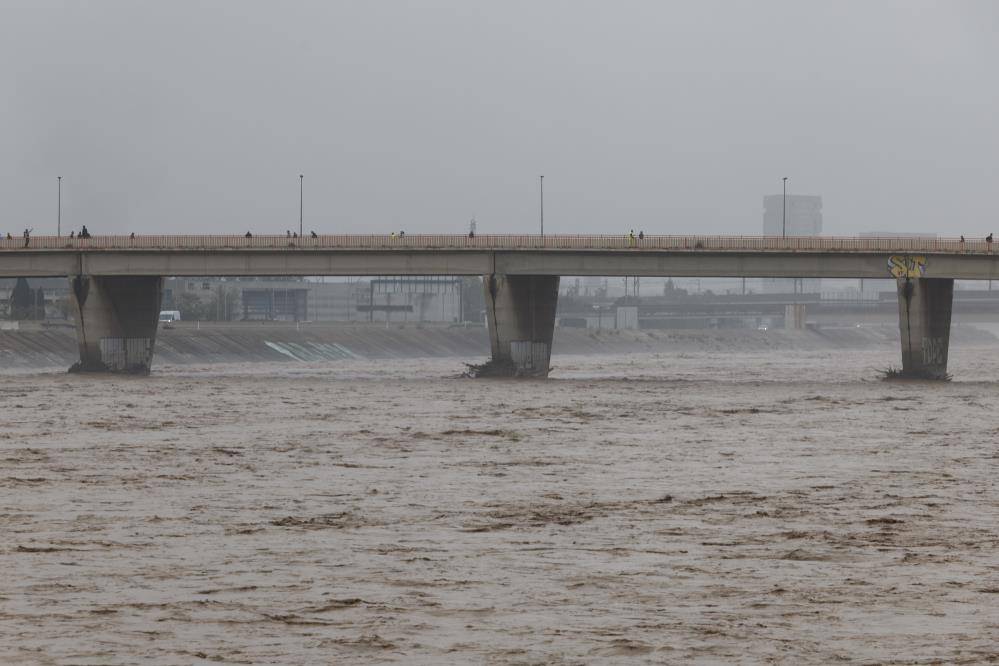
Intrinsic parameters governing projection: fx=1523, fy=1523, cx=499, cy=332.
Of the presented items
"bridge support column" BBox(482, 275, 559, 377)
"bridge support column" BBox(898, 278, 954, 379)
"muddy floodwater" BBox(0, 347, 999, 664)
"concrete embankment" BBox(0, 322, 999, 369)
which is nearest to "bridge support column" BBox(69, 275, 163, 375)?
"concrete embankment" BBox(0, 322, 999, 369)

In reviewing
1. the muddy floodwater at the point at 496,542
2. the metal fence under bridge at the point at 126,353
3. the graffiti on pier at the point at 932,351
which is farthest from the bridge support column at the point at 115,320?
the graffiti on pier at the point at 932,351

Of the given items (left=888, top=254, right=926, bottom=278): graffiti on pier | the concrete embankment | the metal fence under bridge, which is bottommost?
the concrete embankment

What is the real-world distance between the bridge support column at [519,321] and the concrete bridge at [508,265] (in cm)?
9

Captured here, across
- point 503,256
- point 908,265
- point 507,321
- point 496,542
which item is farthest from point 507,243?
point 496,542

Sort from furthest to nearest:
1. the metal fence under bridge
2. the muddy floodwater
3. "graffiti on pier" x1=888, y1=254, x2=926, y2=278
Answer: the metal fence under bridge < "graffiti on pier" x1=888, y1=254, x2=926, y2=278 < the muddy floodwater

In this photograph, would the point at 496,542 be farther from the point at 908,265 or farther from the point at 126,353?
the point at 126,353

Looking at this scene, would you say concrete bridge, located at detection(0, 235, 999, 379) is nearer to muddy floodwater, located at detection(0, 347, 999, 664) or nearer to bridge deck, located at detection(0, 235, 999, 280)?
bridge deck, located at detection(0, 235, 999, 280)

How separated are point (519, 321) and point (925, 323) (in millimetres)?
27665

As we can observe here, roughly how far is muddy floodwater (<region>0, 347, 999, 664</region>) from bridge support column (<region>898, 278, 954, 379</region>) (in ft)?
129

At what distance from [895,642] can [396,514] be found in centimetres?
1506

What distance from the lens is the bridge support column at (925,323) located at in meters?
102

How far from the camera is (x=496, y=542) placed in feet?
97.8

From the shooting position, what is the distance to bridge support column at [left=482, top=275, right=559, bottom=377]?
105688mm

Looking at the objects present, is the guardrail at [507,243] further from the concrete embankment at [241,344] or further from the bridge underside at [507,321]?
the concrete embankment at [241,344]
